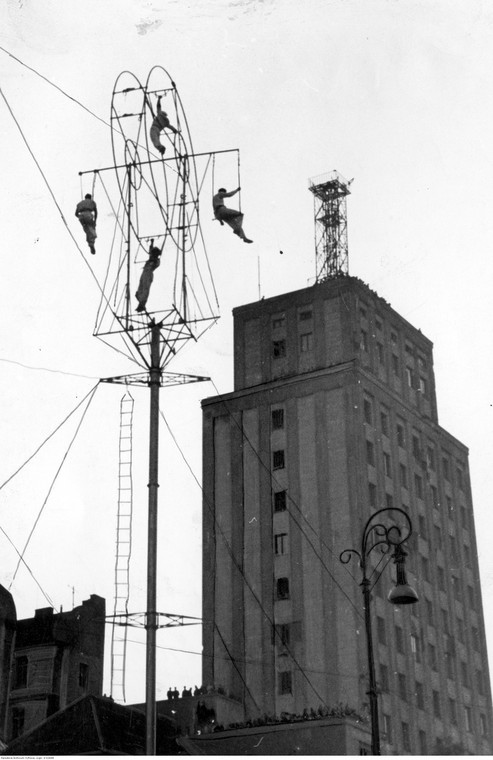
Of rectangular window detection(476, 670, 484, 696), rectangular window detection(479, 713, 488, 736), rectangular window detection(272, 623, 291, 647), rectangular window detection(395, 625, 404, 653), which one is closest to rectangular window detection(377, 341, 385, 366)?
rectangular window detection(395, 625, 404, 653)

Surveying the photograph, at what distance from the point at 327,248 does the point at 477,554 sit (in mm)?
14560

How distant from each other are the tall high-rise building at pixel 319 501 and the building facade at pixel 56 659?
13.6 ft

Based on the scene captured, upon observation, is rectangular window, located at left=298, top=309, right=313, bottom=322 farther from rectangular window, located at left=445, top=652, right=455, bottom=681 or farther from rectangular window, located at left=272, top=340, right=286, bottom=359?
rectangular window, located at left=445, top=652, right=455, bottom=681

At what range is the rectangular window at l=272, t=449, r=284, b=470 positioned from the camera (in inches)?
1674

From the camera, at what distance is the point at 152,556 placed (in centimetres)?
1881

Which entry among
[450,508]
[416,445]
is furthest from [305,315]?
[450,508]

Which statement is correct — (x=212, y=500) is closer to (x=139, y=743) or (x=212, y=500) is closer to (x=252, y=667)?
(x=252, y=667)

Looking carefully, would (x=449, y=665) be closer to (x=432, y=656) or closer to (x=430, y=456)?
(x=432, y=656)

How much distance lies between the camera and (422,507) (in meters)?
46.2

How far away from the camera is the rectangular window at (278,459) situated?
4253 cm

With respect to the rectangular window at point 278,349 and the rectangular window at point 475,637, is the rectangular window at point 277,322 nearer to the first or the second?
the rectangular window at point 278,349

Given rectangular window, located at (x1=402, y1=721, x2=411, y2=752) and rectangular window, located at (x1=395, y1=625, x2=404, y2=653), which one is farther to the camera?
rectangular window, located at (x1=395, y1=625, x2=404, y2=653)

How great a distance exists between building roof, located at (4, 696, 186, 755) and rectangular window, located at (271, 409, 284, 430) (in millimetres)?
15012

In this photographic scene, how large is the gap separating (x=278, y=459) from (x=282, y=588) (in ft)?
14.9
